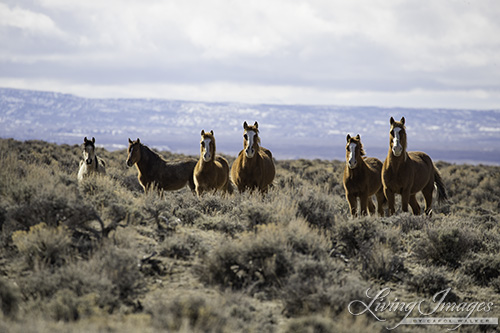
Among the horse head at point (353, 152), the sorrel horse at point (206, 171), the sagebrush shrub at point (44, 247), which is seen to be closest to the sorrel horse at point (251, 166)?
the sorrel horse at point (206, 171)

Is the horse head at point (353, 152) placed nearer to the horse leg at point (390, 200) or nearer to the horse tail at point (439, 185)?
the horse leg at point (390, 200)

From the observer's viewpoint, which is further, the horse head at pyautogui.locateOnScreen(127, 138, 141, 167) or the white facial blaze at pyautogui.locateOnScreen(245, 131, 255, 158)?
the horse head at pyautogui.locateOnScreen(127, 138, 141, 167)

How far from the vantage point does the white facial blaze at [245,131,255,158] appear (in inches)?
432

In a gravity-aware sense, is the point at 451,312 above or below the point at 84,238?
below

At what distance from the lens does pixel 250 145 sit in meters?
11.1

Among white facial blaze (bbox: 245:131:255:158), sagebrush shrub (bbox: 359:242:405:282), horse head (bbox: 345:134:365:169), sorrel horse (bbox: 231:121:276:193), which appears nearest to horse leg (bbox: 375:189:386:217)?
horse head (bbox: 345:134:365:169)

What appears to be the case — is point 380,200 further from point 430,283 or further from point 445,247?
point 430,283

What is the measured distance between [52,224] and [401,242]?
5.80m

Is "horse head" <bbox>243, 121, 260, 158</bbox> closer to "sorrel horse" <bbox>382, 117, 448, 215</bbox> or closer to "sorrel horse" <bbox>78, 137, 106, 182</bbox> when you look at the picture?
"sorrel horse" <bbox>382, 117, 448, 215</bbox>

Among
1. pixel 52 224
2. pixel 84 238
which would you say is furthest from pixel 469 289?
pixel 52 224

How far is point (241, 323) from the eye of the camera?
5145 mm

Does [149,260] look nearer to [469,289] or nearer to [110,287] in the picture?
[110,287]

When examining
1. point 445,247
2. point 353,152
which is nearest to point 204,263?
point 445,247

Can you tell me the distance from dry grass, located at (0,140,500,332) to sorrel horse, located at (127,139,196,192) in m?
4.72
